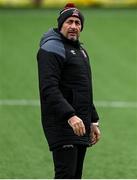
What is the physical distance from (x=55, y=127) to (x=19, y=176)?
2.69 m

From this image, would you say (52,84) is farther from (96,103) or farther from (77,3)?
(77,3)

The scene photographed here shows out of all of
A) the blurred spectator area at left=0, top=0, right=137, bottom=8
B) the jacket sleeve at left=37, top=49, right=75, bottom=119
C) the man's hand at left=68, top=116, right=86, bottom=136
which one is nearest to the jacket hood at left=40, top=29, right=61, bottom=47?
the jacket sleeve at left=37, top=49, right=75, bottom=119

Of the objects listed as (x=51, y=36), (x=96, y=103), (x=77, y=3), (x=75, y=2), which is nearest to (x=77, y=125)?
(x=51, y=36)

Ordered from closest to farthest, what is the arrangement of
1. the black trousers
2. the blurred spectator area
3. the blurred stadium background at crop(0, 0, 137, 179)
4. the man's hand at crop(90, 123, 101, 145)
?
the black trousers < the man's hand at crop(90, 123, 101, 145) < the blurred stadium background at crop(0, 0, 137, 179) < the blurred spectator area

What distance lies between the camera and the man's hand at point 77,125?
684 cm

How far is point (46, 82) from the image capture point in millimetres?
6953

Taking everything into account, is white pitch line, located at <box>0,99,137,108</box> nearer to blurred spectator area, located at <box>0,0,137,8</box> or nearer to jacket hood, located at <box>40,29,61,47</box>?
jacket hood, located at <box>40,29,61,47</box>

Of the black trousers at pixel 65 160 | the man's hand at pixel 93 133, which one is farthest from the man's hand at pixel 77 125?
the man's hand at pixel 93 133

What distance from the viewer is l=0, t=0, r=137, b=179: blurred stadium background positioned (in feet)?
34.3

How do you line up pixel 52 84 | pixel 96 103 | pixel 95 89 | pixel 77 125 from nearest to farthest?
1. pixel 77 125
2. pixel 52 84
3. pixel 96 103
4. pixel 95 89

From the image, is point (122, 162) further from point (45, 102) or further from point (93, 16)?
point (93, 16)

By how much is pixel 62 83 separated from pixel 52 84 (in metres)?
0.22

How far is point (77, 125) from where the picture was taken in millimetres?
6832

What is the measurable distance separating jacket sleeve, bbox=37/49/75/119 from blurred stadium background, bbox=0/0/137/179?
2.82 m
